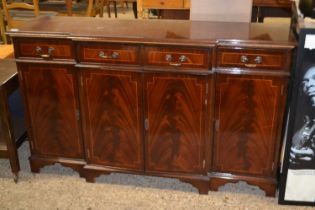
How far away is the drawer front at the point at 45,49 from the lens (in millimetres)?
2008

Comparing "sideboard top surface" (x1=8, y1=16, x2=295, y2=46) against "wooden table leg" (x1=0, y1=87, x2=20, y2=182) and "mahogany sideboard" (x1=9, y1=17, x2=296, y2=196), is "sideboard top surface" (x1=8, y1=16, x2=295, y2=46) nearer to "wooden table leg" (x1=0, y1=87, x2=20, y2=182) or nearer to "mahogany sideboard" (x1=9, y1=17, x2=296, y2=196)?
"mahogany sideboard" (x1=9, y1=17, x2=296, y2=196)

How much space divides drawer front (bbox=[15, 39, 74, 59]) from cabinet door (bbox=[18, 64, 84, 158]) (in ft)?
0.18

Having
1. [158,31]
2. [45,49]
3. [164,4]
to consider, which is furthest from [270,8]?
[45,49]

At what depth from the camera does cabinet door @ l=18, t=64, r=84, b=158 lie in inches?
82.1

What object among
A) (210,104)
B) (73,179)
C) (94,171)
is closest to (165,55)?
(210,104)

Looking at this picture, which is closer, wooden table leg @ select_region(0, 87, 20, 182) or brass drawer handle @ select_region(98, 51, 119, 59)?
brass drawer handle @ select_region(98, 51, 119, 59)

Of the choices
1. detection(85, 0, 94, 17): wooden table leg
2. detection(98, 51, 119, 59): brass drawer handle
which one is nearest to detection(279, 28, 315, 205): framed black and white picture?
detection(98, 51, 119, 59): brass drawer handle

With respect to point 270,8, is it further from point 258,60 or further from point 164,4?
point 258,60

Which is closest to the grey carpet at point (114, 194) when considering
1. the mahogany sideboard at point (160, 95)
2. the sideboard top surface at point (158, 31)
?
the mahogany sideboard at point (160, 95)

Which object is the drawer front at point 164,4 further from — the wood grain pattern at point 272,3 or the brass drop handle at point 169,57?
the brass drop handle at point 169,57

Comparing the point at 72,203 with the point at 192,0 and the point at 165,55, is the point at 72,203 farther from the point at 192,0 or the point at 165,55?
the point at 192,0

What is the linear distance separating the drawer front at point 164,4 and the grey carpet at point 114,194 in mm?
1847

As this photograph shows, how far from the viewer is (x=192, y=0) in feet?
7.93

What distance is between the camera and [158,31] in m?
2.05
